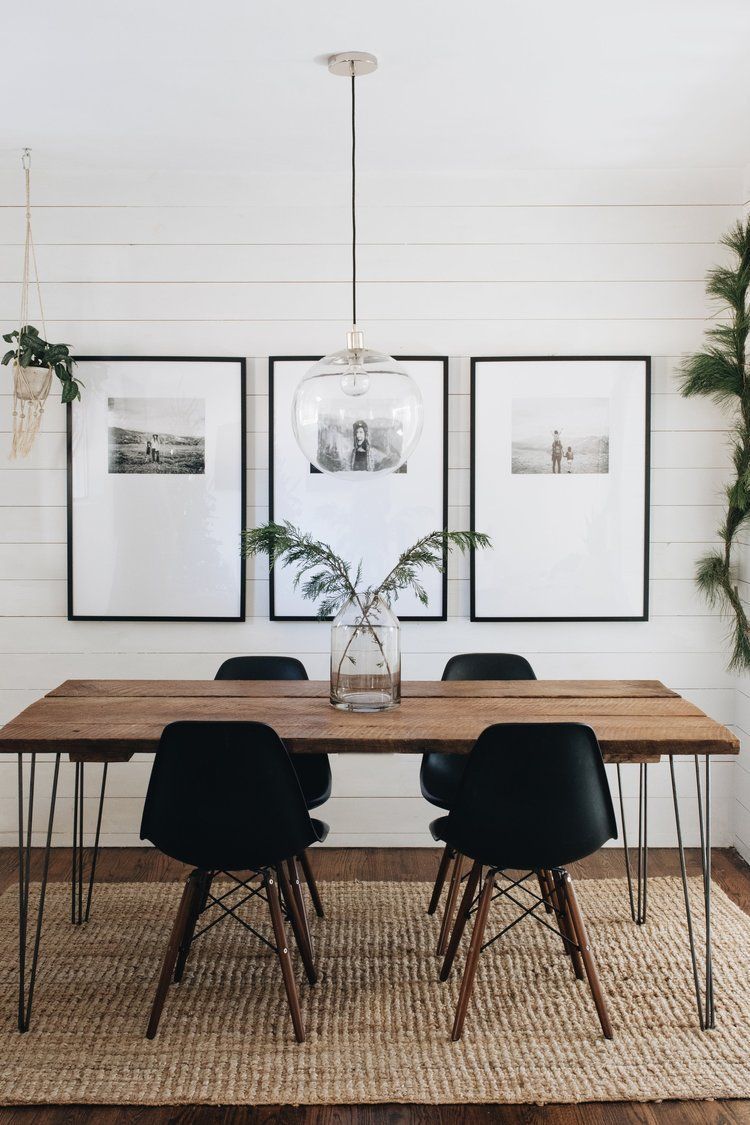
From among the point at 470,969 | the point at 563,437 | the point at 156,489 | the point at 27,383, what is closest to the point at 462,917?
the point at 470,969

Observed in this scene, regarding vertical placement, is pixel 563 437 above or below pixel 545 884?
above

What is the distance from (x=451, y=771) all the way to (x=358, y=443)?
4.19ft

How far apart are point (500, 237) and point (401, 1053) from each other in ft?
9.33

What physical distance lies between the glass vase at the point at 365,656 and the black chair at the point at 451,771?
380 mm

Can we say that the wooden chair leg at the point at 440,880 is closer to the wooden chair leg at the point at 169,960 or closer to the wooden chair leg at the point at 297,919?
the wooden chair leg at the point at 297,919

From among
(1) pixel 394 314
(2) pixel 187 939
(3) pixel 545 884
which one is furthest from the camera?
(1) pixel 394 314

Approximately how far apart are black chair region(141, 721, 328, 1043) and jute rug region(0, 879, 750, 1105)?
138 millimetres

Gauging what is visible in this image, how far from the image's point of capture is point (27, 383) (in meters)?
3.37

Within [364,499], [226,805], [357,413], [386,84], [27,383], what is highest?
[386,84]

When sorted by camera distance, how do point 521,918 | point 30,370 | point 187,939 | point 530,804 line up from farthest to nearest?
point 30,370 → point 187,939 → point 521,918 → point 530,804

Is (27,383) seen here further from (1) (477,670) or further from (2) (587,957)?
Result: (2) (587,957)

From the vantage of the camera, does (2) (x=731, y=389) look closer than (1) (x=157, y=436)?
Yes

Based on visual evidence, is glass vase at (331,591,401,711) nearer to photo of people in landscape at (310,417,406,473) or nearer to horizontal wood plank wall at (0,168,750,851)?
photo of people in landscape at (310,417,406,473)

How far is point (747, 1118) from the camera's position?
2.05 metres
